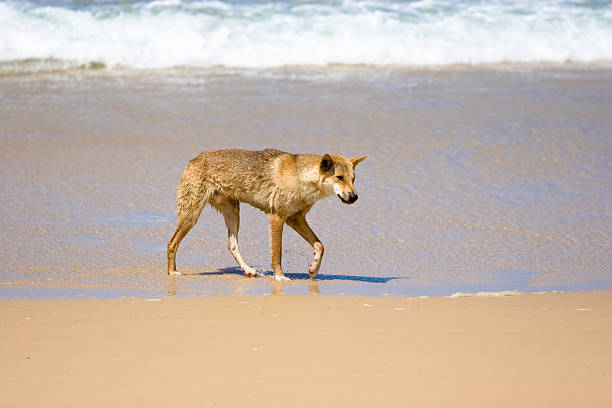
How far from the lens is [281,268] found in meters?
8.65

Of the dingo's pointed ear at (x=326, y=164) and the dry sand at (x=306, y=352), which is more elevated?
the dingo's pointed ear at (x=326, y=164)

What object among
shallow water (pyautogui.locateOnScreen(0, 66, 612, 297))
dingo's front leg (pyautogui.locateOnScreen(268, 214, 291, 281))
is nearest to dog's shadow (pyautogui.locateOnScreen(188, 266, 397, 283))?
shallow water (pyautogui.locateOnScreen(0, 66, 612, 297))

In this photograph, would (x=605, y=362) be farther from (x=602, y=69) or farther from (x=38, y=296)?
(x=602, y=69)

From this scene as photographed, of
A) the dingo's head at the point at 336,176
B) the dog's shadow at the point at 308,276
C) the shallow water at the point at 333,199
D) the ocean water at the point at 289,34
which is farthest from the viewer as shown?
the ocean water at the point at 289,34

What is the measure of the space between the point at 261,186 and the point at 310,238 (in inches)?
29.6

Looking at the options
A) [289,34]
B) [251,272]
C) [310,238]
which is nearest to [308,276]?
[310,238]

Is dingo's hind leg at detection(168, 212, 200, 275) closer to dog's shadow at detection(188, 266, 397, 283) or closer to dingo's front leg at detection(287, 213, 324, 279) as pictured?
dog's shadow at detection(188, 266, 397, 283)

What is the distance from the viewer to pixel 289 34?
2081 cm

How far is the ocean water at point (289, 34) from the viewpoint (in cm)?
1919

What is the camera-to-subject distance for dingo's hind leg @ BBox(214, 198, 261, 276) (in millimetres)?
8720

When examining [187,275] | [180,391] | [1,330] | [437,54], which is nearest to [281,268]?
[187,275]

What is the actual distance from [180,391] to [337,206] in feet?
19.7

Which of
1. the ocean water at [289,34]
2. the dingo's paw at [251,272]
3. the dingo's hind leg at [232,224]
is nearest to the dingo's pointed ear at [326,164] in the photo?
the dingo's hind leg at [232,224]

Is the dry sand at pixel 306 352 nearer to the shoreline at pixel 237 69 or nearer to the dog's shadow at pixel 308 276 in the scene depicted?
the dog's shadow at pixel 308 276
